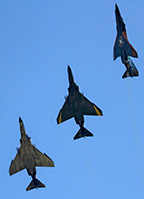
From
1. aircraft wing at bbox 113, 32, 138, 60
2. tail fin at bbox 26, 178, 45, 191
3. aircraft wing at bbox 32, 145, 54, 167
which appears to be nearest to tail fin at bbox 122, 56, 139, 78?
aircraft wing at bbox 113, 32, 138, 60

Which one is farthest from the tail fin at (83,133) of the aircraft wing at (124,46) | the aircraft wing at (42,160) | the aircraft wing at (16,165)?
the aircraft wing at (124,46)

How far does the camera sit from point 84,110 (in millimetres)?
75875

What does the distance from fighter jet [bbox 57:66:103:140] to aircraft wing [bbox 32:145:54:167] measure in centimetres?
541

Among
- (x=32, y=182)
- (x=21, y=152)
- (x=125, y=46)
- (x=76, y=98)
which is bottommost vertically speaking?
(x=32, y=182)

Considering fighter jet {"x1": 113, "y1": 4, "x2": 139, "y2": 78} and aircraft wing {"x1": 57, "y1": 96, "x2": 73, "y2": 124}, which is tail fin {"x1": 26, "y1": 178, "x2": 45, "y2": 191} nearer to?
aircraft wing {"x1": 57, "y1": 96, "x2": 73, "y2": 124}

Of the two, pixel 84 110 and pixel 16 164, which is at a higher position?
pixel 84 110

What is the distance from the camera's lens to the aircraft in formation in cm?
7394

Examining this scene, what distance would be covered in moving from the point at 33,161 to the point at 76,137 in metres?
7.67

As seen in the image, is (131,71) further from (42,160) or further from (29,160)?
(29,160)

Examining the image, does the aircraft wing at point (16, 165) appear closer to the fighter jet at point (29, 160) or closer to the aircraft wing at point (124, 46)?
the fighter jet at point (29, 160)

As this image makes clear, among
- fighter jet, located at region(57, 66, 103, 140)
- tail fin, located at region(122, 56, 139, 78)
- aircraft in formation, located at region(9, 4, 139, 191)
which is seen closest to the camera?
fighter jet, located at region(57, 66, 103, 140)

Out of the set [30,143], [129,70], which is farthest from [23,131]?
[129,70]

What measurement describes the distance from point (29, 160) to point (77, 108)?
10.8m

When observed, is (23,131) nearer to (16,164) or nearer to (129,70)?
(16,164)
